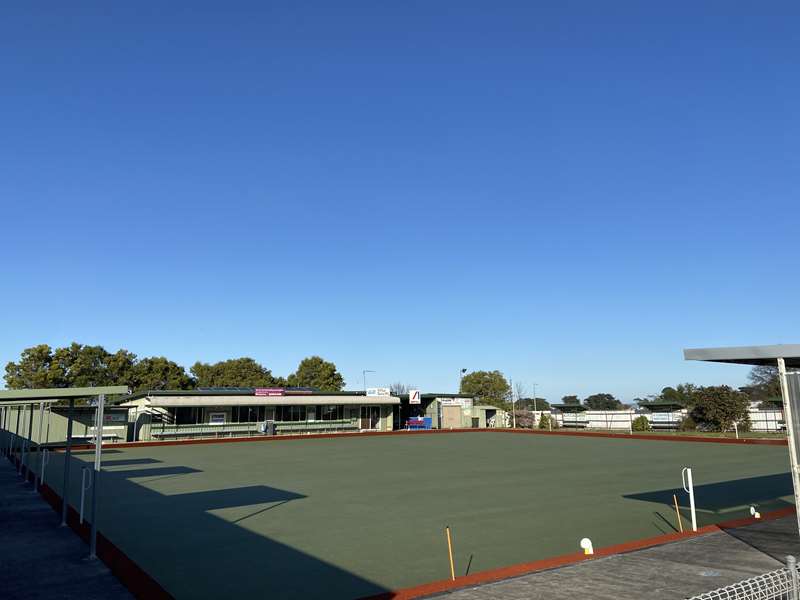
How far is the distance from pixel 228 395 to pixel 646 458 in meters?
35.4

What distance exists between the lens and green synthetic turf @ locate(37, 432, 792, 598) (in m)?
11.3

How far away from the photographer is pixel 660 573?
9781mm

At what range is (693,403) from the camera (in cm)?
5775

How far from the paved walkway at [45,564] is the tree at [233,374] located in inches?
3719

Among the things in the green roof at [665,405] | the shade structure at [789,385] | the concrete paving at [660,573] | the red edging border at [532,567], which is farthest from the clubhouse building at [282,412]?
the shade structure at [789,385]

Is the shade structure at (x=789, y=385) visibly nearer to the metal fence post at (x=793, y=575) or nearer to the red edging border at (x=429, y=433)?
the metal fence post at (x=793, y=575)

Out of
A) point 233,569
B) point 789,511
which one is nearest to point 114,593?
point 233,569

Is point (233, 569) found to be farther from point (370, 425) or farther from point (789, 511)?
point (370, 425)

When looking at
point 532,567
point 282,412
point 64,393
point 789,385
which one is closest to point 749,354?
point 789,385

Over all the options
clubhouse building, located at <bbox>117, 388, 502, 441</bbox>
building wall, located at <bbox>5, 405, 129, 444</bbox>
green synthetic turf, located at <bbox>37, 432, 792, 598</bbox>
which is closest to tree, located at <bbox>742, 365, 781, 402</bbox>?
clubhouse building, located at <bbox>117, 388, 502, 441</bbox>

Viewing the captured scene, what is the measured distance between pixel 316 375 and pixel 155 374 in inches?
1172

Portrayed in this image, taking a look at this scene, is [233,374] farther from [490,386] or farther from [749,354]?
[749,354]

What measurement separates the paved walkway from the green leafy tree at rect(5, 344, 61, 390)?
75.2 metres

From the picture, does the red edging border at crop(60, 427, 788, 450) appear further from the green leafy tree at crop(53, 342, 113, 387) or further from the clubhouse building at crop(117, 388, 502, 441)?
the green leafy tree at crop(53, 342, 113, 387)
